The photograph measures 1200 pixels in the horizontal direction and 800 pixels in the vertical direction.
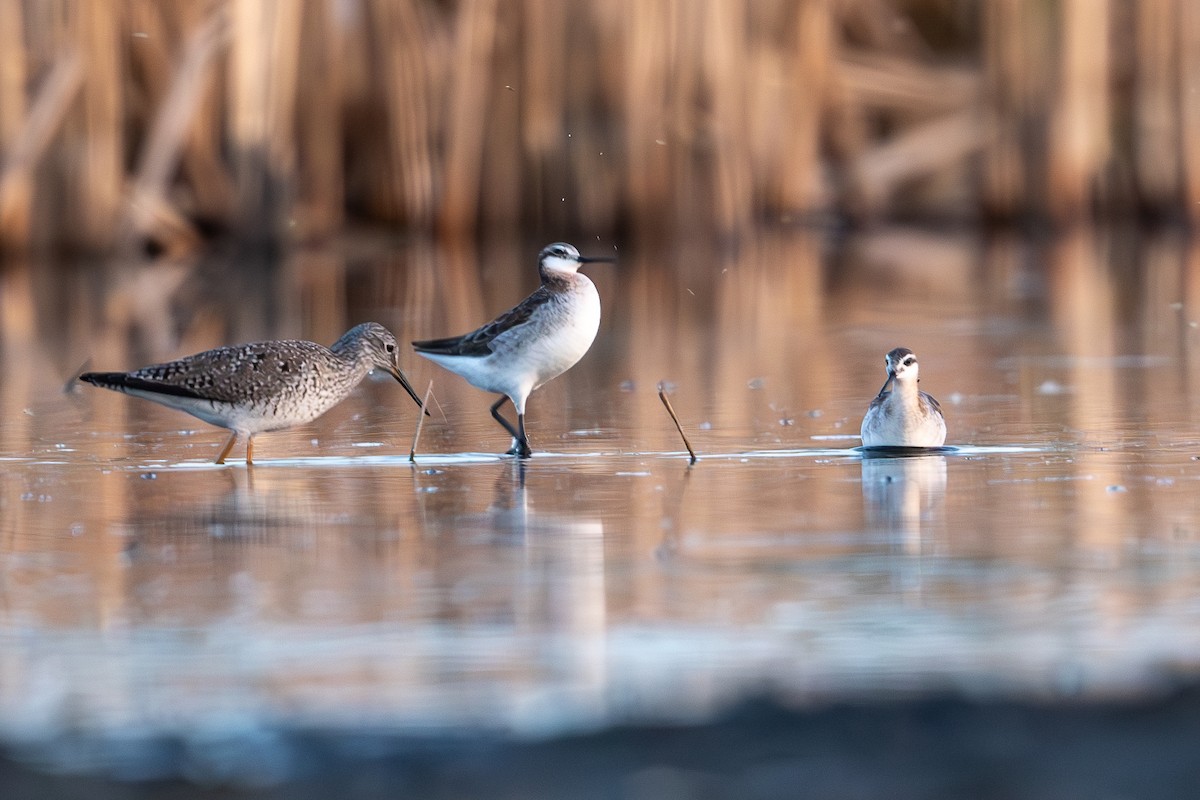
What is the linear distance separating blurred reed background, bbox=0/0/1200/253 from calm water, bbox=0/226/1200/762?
7043mm

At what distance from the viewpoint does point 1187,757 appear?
3283mm

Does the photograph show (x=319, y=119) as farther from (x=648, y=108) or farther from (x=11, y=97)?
(x=11, y=97)

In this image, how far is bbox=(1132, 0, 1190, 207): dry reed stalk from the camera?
70.6 feet

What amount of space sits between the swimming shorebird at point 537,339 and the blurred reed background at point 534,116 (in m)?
10.3

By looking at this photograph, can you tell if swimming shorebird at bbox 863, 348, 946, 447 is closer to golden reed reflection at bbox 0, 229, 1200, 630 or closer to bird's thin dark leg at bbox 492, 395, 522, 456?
golden reed reflection at bbox 0, 229, 1200, 630

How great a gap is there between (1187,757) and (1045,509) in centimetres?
280

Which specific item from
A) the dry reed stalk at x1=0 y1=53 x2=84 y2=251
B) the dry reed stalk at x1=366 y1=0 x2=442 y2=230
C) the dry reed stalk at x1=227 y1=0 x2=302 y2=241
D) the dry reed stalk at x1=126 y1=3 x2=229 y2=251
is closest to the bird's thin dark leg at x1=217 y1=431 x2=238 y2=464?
the dry reed stalk at x1=0 y1=53 x2=84 y2=251

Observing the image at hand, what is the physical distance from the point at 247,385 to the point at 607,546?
2157 mm

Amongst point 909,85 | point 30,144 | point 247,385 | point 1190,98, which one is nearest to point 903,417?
point 247,385

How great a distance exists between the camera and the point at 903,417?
291 inches

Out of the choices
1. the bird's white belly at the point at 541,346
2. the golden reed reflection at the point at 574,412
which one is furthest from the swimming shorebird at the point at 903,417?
the bird's white belly at the point at 541,346

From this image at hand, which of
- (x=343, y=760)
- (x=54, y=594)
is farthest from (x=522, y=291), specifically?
(x=343, y=760)

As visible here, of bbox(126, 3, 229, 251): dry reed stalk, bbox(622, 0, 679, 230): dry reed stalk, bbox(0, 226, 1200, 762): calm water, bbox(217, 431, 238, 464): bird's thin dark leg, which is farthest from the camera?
bbox(622, 0, 679, 230): dry reed stalk

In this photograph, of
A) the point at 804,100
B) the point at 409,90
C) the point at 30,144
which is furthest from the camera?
the point at 804,100
